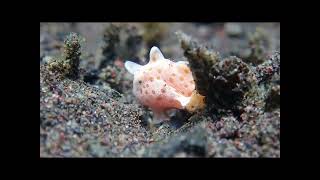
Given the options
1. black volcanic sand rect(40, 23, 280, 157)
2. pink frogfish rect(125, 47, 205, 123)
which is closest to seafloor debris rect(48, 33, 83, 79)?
black volcanic sand rect(40, 23, 280, 157)

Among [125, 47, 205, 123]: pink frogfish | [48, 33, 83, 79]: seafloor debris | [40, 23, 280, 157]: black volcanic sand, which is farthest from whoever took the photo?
[48, 33, 83, 79]: seafloor debris

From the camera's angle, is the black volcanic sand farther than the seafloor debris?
No

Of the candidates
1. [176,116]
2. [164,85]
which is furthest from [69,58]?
[176,116]

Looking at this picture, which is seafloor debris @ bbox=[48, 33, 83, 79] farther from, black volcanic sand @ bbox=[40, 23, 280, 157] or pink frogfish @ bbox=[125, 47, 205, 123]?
pink frogfish @ bbox=[125, 47, 205, 123]

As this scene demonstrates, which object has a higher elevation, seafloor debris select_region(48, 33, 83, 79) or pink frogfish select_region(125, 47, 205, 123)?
seafloor debris select_region(48, 33, 83, 79)

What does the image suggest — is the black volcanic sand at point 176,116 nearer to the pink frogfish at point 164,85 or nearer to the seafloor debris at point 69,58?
the seafloor debris at point 69,58

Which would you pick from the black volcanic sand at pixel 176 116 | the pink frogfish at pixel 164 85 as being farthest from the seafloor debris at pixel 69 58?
the pink frogfish at pixel 164 85

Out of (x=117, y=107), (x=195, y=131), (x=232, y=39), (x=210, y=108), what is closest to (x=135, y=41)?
(x=232, y=39)

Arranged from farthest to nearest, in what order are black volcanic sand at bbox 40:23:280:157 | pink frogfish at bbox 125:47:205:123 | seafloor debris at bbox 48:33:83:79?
seafloor debris at bbox 48:33:83:79 → pink frogfish at bbox 125:47:205:123 → black volcanic sand at bbox 40:23:280:157
